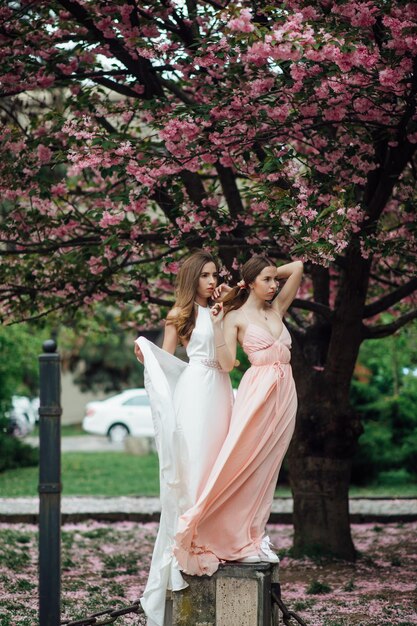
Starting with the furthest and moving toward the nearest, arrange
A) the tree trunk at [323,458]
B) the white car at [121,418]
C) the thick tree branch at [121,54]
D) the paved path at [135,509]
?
the white car at [121,418]
the paved path at [135,509]
the tree trunk at [323,458]
the thick tree branch at [121,54]

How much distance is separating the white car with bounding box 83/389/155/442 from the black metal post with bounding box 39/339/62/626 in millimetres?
21711

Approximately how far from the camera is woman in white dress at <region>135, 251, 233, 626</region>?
6.07 m

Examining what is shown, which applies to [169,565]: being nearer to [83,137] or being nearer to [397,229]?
[83,137]

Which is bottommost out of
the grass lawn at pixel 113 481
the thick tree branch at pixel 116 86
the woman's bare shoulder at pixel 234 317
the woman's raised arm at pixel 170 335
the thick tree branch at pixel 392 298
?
the grass lawn at pixel 113 481

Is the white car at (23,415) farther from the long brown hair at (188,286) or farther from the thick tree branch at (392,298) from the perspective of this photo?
the long brown hair at (188,286)

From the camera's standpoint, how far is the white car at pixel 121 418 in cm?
2689

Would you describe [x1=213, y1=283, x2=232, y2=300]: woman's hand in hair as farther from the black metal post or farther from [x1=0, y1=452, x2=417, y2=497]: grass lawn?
[x1=0, y1=452, x2=417, y2=497]: grass lawn

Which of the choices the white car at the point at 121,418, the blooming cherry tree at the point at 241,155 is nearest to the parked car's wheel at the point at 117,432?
the white car at the point at 121,418

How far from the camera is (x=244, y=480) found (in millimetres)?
6062

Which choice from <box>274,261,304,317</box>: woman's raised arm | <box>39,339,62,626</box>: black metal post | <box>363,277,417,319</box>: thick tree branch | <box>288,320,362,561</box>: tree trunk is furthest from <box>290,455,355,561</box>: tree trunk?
<box>39,339,62,626</box>: black metal post

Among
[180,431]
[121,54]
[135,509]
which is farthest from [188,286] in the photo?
[135,509]

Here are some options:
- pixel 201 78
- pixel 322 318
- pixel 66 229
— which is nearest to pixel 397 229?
pixel 322 318

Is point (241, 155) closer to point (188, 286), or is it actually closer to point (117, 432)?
point (188, 286)

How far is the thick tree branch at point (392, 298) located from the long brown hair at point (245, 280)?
8.15 feet
